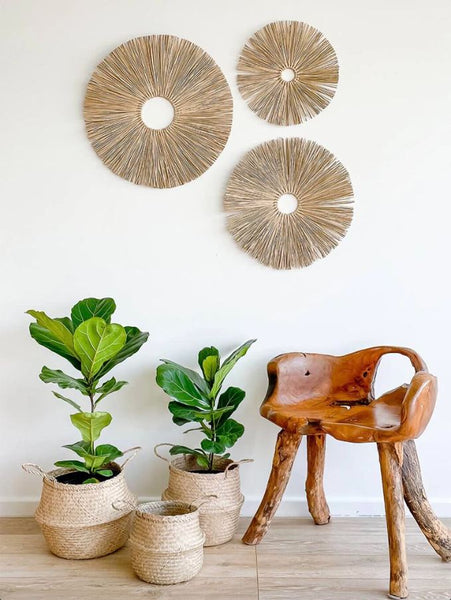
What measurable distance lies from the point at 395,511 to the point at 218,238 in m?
1.20

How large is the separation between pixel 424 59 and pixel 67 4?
141 cm

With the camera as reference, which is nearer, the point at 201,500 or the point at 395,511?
the point at 395,511

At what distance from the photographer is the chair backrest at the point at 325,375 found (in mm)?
2346

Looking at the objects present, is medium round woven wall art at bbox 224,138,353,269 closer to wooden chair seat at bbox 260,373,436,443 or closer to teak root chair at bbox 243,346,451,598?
teak root chair at bbox 243,346,451,598

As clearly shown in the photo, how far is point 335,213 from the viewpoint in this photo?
2506mm

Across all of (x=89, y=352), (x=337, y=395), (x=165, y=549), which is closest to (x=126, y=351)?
(x=89, y=352)

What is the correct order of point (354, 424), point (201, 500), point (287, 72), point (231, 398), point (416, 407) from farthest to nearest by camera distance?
point (287, 72), point (231, 398), point (201, 500), point (354, 424), point (416, 407)

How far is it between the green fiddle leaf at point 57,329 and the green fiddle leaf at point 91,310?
7cm

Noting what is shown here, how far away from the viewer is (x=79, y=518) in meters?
2.13

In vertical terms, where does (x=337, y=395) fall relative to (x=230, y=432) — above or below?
above

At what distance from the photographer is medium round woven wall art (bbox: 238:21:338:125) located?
2.48m

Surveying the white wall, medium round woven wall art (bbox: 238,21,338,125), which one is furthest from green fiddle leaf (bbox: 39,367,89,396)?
medium round woven wall art (bbox: 238,21,338,125)

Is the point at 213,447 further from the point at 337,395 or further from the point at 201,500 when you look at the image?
the point at 337,395

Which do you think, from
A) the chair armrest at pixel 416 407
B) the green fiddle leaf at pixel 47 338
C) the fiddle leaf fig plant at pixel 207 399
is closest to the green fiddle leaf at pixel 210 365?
the fiddle leaf fig plant at pixel 207 399
